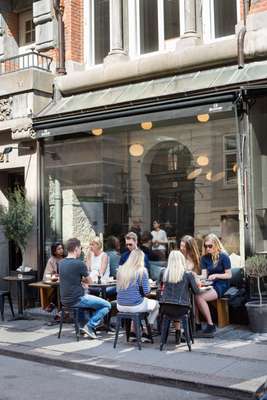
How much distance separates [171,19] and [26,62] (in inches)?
157

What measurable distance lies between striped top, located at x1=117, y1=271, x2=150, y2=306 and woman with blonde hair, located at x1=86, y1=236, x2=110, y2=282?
1891mm

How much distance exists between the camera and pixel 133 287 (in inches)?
346

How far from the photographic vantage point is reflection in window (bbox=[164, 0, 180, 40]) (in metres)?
12.4

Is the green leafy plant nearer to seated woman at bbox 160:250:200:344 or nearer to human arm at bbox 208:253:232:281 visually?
human arm at bbox 208:253:232:281

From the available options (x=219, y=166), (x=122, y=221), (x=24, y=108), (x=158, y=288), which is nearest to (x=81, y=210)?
(x=122, y=221)

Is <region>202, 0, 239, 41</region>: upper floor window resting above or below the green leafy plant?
above

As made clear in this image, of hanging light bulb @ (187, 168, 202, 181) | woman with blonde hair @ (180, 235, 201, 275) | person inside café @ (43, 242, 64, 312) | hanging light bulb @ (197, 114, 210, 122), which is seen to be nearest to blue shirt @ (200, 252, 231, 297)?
woman with blonde hair @ (180, 235, 201, 275)

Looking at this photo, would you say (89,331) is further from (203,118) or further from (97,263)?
(203,118)

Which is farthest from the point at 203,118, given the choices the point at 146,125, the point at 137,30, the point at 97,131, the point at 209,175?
the point at 137,30

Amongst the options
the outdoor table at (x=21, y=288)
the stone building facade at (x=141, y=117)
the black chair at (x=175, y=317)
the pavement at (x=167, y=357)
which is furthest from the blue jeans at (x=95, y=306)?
the stone building facade at (x=141, y=117)

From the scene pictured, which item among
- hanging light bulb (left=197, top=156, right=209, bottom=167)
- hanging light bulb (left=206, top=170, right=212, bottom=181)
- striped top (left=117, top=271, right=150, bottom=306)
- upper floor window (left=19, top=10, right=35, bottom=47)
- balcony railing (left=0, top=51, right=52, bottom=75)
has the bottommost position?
striped top (left=117, top=271, right=150, bottom=306)

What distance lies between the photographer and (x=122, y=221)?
1280 cm

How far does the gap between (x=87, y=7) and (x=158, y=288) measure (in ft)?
24.0

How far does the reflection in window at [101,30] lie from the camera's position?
44.3 feet
